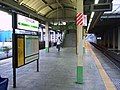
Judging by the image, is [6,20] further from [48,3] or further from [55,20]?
[55,20]

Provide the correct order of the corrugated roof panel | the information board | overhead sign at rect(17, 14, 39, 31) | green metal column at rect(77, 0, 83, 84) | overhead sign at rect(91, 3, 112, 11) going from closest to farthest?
overhead sign at rect(17, 14, 39, 31)
green metal column at rect(77, 0, 83, 84)
the information board
overhead sign at rect(91, 3, 112, 11)
the corrugated roof panel

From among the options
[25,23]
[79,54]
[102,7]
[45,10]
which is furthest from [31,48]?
[45,10]

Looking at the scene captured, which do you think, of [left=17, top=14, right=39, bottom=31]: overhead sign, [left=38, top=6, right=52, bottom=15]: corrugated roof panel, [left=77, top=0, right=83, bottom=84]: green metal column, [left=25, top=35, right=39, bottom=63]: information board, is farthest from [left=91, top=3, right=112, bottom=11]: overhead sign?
[left=38, top=6, right=52, bottom=15]: corrugated roof panel

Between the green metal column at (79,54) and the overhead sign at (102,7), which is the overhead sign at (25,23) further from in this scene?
the overhead sign at (102,7)

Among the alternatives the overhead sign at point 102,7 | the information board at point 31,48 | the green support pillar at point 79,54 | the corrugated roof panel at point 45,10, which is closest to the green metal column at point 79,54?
the green support pillar at point 79,54

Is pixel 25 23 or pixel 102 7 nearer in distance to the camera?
pixel 25 23

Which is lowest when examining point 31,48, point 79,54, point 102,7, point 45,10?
point 79,54

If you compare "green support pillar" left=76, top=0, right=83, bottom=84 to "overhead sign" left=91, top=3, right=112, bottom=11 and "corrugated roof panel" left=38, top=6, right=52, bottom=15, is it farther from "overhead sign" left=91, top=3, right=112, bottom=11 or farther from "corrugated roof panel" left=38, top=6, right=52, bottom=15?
"corrugated roof panel" left=38, top=6, right=52, bottom=15

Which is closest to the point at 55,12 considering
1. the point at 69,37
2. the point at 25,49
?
the point at 69,37

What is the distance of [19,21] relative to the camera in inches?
314

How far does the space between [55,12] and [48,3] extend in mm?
4450

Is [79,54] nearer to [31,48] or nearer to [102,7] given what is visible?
[31,48]

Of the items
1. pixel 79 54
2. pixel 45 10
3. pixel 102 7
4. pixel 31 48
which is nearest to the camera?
pixel 79 54

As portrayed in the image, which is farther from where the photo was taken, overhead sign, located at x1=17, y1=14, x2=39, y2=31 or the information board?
the information board
